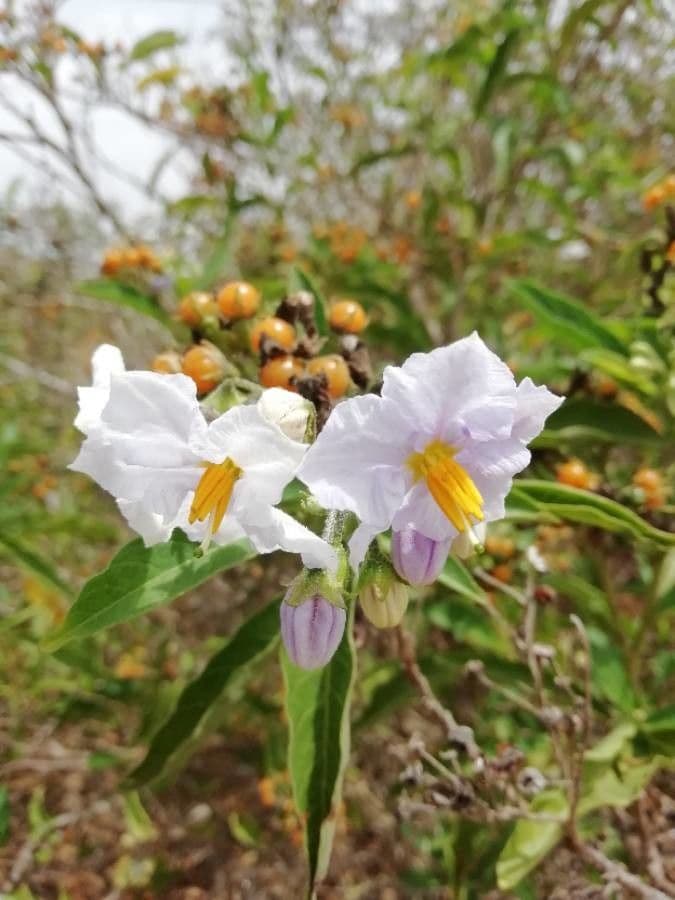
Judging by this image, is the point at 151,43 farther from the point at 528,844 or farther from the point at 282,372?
the point at 528,844

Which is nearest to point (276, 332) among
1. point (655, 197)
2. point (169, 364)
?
point (169, 364)

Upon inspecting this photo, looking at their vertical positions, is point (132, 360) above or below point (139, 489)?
below

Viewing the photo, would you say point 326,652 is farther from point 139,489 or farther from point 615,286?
point 615,286

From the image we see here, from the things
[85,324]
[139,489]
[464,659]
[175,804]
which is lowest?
[175,804]

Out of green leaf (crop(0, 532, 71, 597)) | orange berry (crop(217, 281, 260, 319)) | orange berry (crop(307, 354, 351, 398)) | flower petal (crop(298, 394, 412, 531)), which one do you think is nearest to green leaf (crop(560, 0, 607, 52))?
orange berry (crop(217, 281, 260, 319))

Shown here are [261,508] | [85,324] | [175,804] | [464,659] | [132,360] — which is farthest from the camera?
[85,324]

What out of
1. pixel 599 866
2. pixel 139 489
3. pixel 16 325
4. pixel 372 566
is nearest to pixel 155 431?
pixel 139 489

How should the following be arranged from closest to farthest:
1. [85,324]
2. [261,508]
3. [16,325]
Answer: [261,508] → [16,325] → [85,324]
